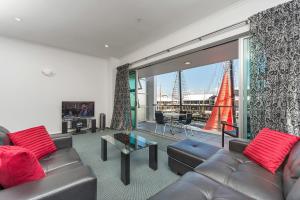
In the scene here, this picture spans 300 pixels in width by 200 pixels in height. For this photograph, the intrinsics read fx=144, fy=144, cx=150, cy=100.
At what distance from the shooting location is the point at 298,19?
177 cm

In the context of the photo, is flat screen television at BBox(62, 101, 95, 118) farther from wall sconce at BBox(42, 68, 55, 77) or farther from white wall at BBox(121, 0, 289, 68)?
white wall at BBox(121, 0, 289, 68)

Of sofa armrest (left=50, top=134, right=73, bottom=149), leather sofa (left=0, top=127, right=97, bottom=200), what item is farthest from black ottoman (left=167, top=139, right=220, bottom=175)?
sofa armrest (left=50, top=134, right=73, bottom=149)

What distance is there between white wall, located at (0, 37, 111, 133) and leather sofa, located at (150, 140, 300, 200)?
4.37 m

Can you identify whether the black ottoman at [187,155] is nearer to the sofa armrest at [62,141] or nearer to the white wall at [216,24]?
the sofa armrest at [62,141]

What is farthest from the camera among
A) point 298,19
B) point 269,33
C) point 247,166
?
point 269,33

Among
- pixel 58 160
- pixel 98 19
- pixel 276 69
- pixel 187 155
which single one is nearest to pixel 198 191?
pixel 187 155

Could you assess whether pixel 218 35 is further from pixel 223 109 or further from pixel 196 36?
pixel 223 109

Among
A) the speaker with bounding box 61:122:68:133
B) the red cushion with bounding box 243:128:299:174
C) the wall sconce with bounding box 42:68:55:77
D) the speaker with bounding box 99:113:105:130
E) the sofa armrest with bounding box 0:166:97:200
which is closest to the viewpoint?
the sofa armrest with bounding box 0:166:97:200

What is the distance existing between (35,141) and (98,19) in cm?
232

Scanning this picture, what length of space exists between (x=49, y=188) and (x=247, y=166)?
170 cm

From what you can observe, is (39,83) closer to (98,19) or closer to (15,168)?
(98,19)

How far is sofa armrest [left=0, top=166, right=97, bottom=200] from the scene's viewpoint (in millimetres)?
834

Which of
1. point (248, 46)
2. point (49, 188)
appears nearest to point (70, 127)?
point (49, 188)

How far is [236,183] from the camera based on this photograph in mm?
1195
